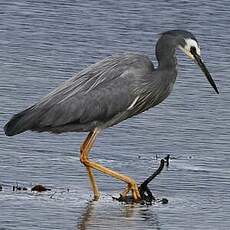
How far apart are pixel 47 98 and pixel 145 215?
1663mm

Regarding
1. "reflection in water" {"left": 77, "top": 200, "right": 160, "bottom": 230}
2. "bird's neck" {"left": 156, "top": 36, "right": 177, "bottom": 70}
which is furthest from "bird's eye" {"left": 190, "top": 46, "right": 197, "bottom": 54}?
"reflection in water" {"left": 77, "top": 200, "right": 160, "bottom": 230}

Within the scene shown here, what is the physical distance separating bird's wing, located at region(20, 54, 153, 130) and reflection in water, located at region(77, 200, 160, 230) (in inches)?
39.6

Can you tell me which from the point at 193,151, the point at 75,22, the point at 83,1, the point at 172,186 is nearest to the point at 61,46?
the point at 75,22

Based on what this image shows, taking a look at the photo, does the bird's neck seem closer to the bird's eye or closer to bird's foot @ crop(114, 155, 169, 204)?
the bird's eye

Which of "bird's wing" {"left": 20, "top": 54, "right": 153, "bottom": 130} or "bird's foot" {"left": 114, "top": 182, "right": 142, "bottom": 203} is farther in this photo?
"bird's wing" {"left": 20, "top": 54, "right": 153, "bottom": 130}

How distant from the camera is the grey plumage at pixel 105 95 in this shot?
10711 mm

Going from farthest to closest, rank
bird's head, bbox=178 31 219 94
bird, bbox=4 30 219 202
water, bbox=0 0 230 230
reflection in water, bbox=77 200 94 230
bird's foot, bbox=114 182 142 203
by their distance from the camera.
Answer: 1. bird's head, bbox=178 31 219 94
2. bird, bbox=4 30 219 202
3. bird's foot, bbox=114 182 142 203
4. water, bbox=0 0 230 230
5. reflection in water, bbox=77 200 94 230

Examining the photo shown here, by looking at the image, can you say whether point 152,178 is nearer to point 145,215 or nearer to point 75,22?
point 145,215

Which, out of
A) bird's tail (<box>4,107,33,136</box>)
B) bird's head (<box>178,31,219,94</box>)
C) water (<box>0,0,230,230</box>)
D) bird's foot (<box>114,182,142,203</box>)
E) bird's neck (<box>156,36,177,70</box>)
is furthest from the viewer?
bird's neck (<box>156,36,177,70</box>)

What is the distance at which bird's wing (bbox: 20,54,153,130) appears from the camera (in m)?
10.7

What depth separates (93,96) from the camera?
35.8ft

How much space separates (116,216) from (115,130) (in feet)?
10.0

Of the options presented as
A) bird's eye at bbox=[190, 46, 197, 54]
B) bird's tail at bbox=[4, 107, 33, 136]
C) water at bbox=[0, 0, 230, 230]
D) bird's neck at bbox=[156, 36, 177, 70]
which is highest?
bird's eye at bbox=[190, 46, 197, 54]

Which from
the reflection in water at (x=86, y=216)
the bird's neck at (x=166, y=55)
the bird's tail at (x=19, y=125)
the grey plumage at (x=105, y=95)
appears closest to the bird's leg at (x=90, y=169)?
the grey plumage at (x=105, y=95)
